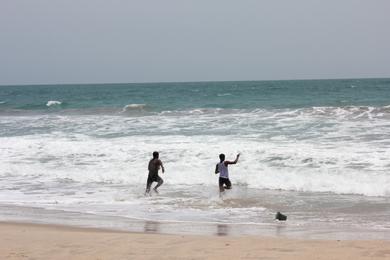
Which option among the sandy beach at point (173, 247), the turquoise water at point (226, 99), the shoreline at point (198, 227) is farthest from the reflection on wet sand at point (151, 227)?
the turquoise water at point (226, 99)

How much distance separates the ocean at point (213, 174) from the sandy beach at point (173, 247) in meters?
1.08

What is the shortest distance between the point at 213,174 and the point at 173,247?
8126 millimetres

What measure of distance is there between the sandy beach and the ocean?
42.6 inches

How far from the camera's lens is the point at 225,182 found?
13391mm

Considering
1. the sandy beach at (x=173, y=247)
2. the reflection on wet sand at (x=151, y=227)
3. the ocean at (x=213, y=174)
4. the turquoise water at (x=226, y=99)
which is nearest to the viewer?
the sandy beach at (x=173, y=247)

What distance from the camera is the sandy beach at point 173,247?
7230 millimetres

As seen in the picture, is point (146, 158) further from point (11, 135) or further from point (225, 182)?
point (11, 135)

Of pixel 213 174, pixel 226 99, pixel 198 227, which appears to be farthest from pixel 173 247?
pixel 226 99

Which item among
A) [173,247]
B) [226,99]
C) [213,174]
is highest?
[226,99]

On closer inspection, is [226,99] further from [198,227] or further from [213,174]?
[198,227]

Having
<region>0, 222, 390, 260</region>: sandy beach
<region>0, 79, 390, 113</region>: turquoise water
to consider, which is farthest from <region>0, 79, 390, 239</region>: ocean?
<region>0, 79, 390, 113</region>: turquoise water

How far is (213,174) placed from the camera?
15812 millimetres

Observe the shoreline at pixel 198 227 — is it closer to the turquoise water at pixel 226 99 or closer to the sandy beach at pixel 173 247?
the sandy beach at pixel 173 247

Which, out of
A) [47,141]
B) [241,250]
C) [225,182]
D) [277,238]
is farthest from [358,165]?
[47,141]
